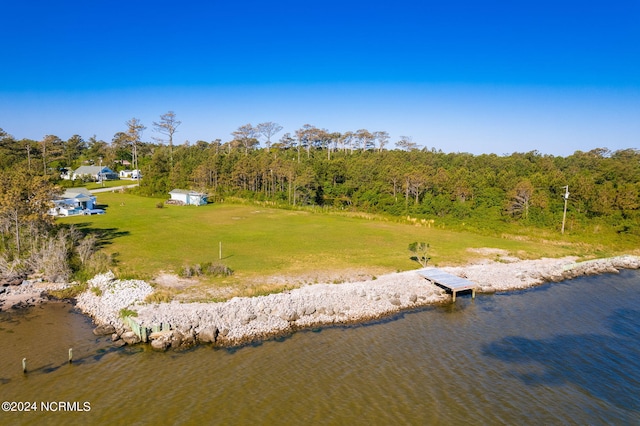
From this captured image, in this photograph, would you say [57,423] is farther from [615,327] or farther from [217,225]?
[217,225]

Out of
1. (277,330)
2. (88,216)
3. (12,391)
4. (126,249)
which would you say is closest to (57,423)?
(12,391)

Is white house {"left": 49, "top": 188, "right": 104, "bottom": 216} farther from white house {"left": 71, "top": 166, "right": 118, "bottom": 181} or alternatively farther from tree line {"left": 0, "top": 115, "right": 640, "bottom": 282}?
white house {"left": 71, "top": 166, "right": 118, "bottom": 181}

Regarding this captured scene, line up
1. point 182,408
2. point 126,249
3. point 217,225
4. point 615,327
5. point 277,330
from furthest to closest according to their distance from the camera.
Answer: point 217,225, point 126,249, point 615,327, point 277,330, point 182,408

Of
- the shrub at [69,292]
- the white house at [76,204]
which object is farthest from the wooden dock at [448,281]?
the white house at [76,204]

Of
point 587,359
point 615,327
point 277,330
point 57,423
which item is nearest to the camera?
point 57,423

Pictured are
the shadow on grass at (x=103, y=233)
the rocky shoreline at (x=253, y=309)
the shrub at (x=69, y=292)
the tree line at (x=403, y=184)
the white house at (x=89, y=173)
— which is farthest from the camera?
the white house at (x=89, y=173)

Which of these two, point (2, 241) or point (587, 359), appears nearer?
point (587, 359)

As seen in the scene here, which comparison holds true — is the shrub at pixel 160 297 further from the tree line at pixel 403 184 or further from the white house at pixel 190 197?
the white house at pixel 190 197
